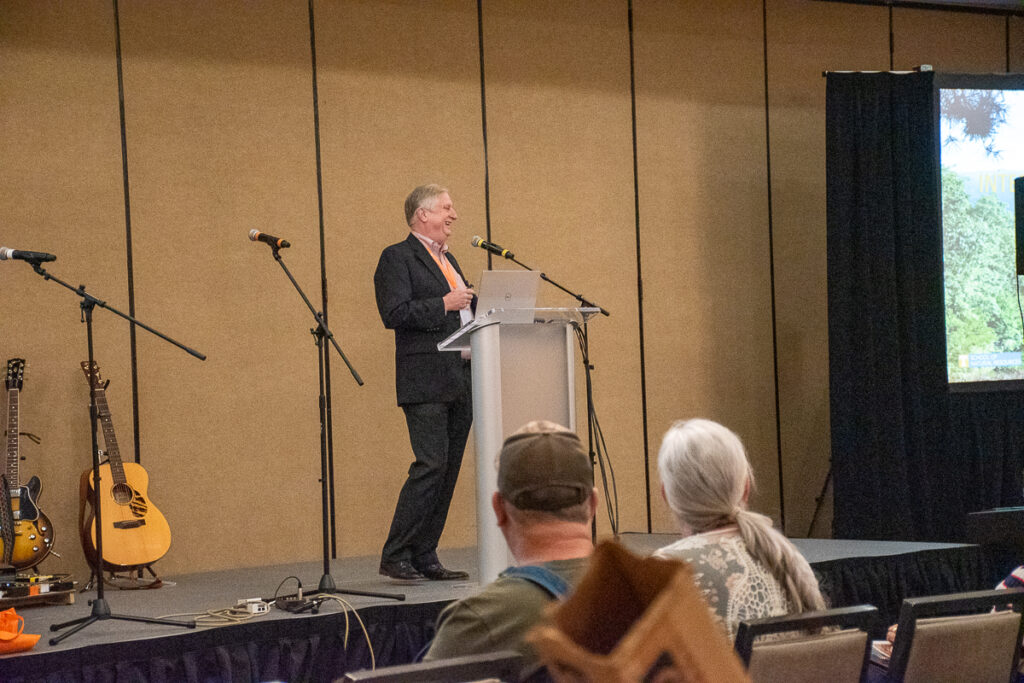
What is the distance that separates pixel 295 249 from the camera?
18.1 ft

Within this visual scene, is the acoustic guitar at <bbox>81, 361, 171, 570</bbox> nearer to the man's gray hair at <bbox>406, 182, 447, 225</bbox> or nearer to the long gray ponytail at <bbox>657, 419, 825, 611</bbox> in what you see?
the man's gray hair at <bbox>406, 182, 447, 225</bbox>

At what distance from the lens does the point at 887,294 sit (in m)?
6.04

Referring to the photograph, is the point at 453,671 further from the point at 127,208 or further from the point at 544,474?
the point at 127,208

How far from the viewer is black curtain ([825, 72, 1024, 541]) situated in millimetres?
5984

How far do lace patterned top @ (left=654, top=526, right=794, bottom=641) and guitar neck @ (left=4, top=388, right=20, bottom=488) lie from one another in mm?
3499

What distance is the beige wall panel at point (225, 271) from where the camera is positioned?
17.0 ft

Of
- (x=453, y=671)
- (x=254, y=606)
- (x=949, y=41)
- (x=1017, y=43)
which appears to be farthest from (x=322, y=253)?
(x=1017, y=43)

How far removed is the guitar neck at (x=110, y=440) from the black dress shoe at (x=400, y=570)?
4.13 feet

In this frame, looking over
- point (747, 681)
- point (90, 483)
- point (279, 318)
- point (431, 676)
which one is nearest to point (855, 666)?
point (431, 676)

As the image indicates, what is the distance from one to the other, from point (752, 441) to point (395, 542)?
9.95 ft

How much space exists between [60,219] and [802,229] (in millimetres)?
4343

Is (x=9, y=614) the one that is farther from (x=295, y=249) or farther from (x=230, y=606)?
(x=295, y=249)

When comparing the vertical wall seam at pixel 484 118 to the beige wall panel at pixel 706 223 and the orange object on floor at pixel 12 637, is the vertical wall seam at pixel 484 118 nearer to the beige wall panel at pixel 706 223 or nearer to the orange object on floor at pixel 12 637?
the beige wall panel at pixel 706 223

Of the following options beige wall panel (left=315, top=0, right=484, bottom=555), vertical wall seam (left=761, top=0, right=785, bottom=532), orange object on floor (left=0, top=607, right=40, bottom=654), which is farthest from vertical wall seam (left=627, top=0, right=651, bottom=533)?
orange object on floor (left=0, top=607, right=40, bottom=654)
